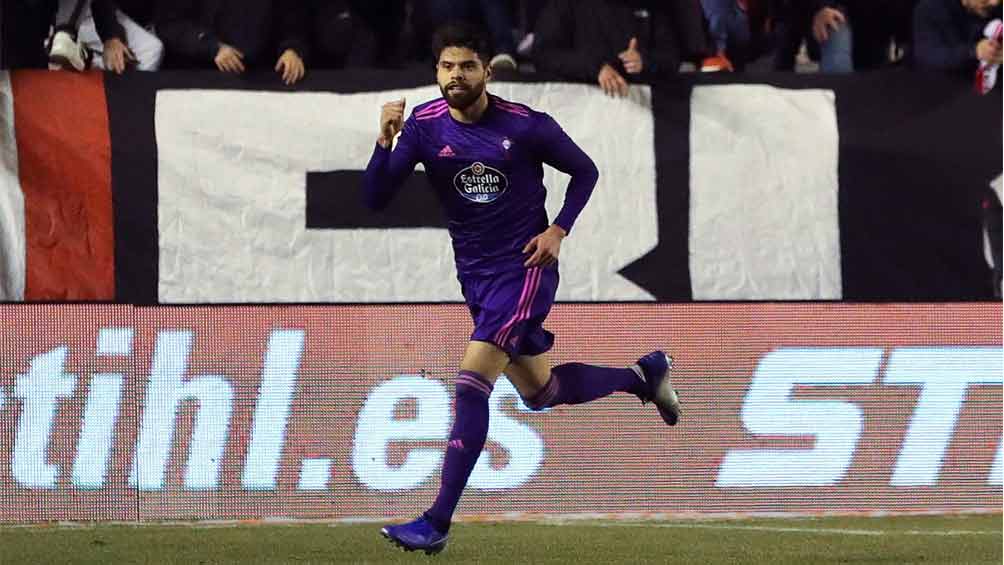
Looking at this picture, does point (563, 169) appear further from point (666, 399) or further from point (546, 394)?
point (666, 399)

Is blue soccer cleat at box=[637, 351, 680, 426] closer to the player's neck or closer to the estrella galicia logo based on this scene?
the estrella galicia logo

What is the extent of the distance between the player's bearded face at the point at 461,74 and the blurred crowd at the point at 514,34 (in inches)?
131

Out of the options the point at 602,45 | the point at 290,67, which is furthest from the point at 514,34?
the point at 290,67

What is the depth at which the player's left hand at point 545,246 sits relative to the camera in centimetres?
713

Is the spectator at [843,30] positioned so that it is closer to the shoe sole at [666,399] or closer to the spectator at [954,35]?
the spectator at [954,35]

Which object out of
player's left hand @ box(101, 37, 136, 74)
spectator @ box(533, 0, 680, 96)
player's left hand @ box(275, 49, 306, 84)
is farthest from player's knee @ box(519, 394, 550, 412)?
player's left hand @ box(101, 37, 136, 74)

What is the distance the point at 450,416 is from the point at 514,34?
2627mm

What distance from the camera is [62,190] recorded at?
1000cm

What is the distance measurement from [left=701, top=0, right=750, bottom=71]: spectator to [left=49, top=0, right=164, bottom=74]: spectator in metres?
3.24

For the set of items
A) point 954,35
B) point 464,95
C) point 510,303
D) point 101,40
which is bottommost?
point 510,303

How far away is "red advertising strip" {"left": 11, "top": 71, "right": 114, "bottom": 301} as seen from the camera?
9.97 m

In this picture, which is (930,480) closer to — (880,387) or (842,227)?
(880,387)

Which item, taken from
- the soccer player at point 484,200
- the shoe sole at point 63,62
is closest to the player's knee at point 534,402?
the soccer player at point 484,200

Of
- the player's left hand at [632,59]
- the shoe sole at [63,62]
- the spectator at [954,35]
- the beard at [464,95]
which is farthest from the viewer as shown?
the spectator at [954,35]
